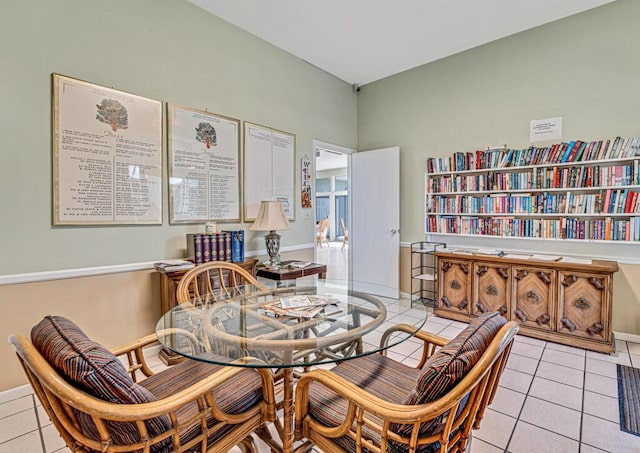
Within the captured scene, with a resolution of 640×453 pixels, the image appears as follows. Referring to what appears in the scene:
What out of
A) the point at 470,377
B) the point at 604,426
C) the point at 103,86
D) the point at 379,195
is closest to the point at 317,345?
the point at 470,377

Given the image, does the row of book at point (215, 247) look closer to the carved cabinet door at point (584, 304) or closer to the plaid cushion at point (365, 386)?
the plaid cushion at point (365, 386)

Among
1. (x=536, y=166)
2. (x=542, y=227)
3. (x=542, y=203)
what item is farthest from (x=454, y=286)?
(x=536, y=166)

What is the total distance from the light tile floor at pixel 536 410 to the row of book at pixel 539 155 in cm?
180

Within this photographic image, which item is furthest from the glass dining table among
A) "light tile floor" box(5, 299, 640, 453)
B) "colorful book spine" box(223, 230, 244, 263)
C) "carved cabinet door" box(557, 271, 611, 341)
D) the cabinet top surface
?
"carved cabinet door" box(557, 271, 611, 341)

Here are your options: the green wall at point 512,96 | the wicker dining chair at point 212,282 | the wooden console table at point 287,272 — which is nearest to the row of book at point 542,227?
the green wall at point 512,96

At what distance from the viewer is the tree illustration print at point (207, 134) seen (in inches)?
122

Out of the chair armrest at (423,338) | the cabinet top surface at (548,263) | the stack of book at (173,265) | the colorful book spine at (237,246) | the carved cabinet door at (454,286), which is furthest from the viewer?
the carved cabinet door at (454,286)

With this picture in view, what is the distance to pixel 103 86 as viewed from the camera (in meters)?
2.50

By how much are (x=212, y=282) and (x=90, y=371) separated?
1884 millimetres

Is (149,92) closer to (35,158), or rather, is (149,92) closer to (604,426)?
(35,158)

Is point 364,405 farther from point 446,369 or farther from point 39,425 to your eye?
point 39,425

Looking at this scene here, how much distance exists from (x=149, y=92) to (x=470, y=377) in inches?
120

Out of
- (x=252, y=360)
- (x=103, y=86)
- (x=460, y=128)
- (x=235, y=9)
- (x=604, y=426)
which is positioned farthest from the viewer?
(x=460, y=128)

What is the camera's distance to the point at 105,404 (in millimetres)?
902
